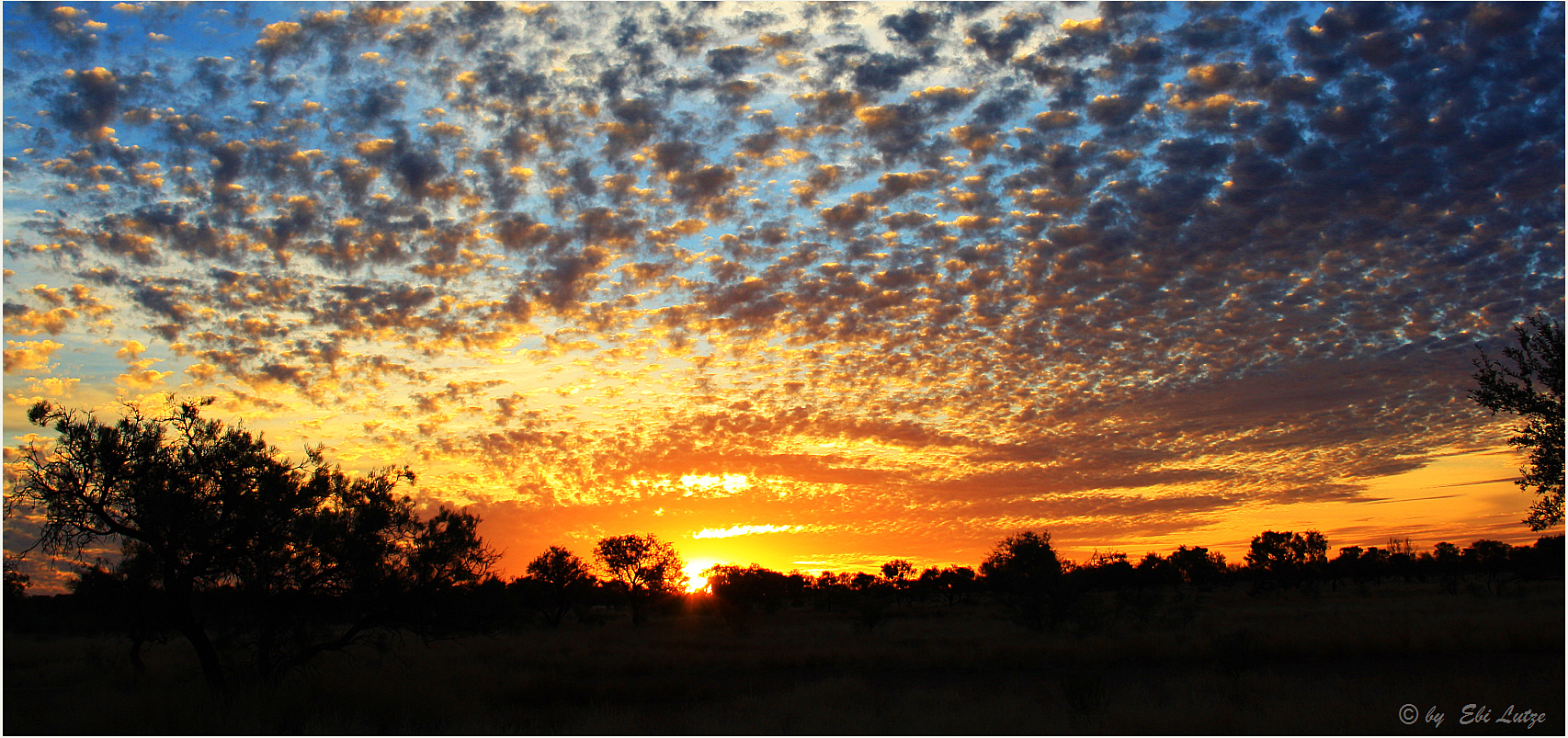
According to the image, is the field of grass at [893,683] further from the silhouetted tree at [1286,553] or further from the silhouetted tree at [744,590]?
the silhouetted tree at [1286,553]

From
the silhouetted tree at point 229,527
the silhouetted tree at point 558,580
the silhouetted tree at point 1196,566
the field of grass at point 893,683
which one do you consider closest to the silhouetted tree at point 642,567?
the silhouetted tree at point 558,580

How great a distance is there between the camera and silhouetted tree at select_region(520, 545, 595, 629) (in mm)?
58531

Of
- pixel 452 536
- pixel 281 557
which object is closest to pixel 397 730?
pixel 281 557

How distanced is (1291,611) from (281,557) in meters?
49.7

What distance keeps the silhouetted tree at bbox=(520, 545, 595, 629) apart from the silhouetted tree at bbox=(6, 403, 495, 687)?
38754 millimetres

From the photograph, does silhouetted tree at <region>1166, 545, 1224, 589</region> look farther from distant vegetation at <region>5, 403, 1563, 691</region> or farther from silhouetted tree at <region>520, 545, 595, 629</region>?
distant vegetation at <region>5, 403, 1563, 691</region>

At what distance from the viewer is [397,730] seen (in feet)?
48.5

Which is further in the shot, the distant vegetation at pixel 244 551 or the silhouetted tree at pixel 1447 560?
the silhouetted tree at pixel 1447 560

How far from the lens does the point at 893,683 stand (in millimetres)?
23750

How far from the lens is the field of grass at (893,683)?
47.9ft

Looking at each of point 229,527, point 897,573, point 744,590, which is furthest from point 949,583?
point 229,527

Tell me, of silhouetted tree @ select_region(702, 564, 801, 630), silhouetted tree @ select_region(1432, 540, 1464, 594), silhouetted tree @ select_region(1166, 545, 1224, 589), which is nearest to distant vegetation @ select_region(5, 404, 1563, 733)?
silhouetted tree @ select_region(702, 564, 801, 630)

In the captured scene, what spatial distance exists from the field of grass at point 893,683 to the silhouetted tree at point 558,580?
18.3m

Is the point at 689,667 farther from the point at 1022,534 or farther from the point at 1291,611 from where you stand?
the point at 1291,611
